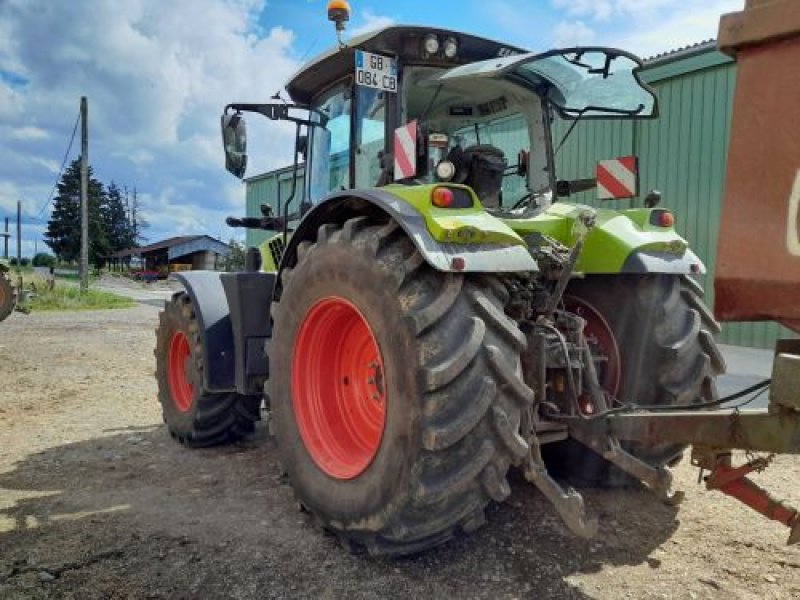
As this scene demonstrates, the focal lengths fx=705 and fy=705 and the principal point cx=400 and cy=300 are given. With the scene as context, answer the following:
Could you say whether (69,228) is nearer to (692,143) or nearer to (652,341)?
(692,143)

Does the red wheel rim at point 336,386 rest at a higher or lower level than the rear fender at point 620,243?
lower

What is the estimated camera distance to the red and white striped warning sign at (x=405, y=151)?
136 inches

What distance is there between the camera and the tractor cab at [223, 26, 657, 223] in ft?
12.2

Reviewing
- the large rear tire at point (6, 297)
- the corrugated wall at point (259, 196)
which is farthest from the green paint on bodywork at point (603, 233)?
the large rear tire at point (6, 297)

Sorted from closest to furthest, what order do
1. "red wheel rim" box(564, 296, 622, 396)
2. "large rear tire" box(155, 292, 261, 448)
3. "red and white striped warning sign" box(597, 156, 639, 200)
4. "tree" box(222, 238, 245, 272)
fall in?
"red wheel rim" box(564, 296, 622, 396) → "red and white striped warning sign" box(597, 156, 639, 200) → "large rear tire" box(155, 292, 261, 448) → "tree" box(222, 238, 245, 272)

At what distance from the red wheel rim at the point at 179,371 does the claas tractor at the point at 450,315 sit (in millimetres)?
17

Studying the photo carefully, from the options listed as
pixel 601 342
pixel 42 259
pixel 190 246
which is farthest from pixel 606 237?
pixel 42 259

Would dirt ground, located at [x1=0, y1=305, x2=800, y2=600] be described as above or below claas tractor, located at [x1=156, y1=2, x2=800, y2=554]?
below

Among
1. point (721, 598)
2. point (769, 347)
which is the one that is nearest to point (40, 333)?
point (769, 347)

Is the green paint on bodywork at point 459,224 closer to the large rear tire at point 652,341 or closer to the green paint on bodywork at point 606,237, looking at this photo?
the green paint on bodywork at point 606,237

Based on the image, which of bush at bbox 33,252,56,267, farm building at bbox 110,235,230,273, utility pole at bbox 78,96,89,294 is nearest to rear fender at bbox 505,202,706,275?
utility pole at bbox 78,96,89,294

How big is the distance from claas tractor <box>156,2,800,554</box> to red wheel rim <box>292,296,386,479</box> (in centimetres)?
1

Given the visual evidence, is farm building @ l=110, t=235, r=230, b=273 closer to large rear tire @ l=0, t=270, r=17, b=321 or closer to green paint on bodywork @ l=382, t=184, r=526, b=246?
large rear tire @ l=0, t=270, r=17, b=321

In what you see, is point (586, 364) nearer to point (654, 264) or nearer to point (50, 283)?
point (654, 264)
